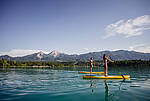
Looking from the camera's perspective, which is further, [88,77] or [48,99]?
[88,77]

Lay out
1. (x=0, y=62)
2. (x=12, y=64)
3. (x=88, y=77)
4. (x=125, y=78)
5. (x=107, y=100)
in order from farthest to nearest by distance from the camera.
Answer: (x=12, y=64), (x=0, y=62), (x=88, y=77), (x=125, y=78), (x=107, y=100)

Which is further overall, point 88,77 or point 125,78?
point 88,77

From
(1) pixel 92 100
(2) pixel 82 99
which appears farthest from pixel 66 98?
(1) pixel 92 100

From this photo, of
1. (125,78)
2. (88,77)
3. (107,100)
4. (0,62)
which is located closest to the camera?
(107,100)

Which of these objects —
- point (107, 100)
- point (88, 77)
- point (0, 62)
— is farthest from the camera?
point (0, 62)

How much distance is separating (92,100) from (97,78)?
38.6 feet

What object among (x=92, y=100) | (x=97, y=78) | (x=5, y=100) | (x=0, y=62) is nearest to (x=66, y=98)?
(x=92, y=100)

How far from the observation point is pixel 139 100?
810cm

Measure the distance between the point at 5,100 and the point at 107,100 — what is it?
6496 mm

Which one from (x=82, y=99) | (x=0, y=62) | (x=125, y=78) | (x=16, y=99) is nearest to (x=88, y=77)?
(x=125, y=78)

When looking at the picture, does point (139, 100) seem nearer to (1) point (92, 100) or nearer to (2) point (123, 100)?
(2) point (123, 100)

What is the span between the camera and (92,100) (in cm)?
810

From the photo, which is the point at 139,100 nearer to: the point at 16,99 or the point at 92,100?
the point at 92,100

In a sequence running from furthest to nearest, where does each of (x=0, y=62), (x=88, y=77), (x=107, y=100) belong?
(x=0, y=62), (x=88, y=77), (x=107, y=100)
